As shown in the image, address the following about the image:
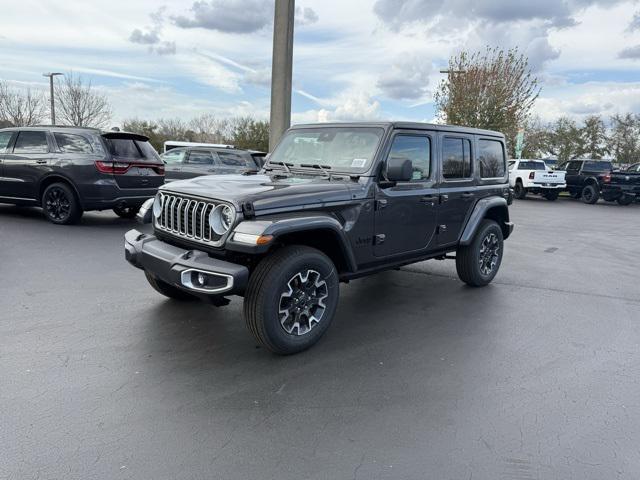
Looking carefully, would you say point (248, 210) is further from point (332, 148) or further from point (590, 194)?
point (590, 194)

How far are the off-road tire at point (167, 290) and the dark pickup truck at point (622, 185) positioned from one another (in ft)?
70.1

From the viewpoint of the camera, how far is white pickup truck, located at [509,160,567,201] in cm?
2156

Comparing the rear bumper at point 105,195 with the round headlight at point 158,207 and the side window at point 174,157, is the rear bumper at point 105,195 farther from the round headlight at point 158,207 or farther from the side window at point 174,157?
the side window at point 174,157

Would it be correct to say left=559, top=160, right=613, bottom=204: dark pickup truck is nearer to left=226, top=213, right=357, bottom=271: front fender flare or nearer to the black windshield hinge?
left=226, top=213, right=357, bottom=271: front fender flare

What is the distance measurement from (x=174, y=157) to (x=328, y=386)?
12.4 m

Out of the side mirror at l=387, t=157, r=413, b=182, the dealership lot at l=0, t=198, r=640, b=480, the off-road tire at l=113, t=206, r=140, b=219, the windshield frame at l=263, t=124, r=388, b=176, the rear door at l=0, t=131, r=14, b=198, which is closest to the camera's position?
the dealership lot at l=0, t=198, r=640, b=480

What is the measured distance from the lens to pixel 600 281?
22.5 ft

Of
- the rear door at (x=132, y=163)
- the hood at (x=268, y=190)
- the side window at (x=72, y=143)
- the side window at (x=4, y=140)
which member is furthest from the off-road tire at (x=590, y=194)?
the side window at (x=4, y=140)

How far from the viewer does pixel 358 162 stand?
179 inches

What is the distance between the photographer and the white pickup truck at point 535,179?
849 inches

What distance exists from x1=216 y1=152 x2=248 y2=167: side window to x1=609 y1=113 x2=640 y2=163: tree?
38372mm

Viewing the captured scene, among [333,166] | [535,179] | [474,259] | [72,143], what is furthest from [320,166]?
[535,179]

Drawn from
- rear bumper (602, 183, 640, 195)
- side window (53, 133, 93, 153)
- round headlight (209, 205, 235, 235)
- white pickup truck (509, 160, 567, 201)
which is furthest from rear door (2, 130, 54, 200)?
rear bumper (602, 183, 640, 195)

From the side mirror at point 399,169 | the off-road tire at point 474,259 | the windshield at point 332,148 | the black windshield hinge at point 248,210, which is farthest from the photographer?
the off-road tire at point 474,259
